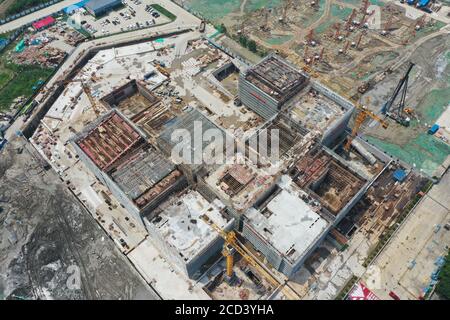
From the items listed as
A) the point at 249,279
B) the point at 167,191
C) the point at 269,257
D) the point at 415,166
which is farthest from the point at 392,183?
the point at 167,191

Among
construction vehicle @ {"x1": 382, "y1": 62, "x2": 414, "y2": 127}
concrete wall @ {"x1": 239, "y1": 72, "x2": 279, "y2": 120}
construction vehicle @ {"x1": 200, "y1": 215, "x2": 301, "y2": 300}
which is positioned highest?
construction vehicle @ {"x1": 382, "y1": 62, "x2": 414, "y2": 127}

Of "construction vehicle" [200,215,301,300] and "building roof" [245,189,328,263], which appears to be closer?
"building roof" [245,189,328,263]

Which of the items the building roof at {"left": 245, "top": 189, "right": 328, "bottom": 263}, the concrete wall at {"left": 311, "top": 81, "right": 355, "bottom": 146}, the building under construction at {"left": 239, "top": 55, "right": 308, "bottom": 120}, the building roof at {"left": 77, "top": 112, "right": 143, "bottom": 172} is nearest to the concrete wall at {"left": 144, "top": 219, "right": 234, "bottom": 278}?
the building roof at {"left": 245, "top": 189, "right": 328, "bottom": 263}

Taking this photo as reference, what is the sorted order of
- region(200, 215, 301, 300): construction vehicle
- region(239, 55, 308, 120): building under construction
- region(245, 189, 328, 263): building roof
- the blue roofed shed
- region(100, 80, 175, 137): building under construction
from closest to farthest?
region(245, 189, 328, 263): building roof → region(200, 215, 301, 300): construction vehicle → the blue roofed shed → region(239, 55, 308, 120): building under construction → region(100, 80, 175, 137): building under construction

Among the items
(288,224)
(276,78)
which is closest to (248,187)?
(288,224)

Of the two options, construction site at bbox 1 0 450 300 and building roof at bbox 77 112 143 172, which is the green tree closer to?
construction site at bbox 1 0 450 300

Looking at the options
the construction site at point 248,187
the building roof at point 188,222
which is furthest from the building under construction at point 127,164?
the building roof at point 188,222
